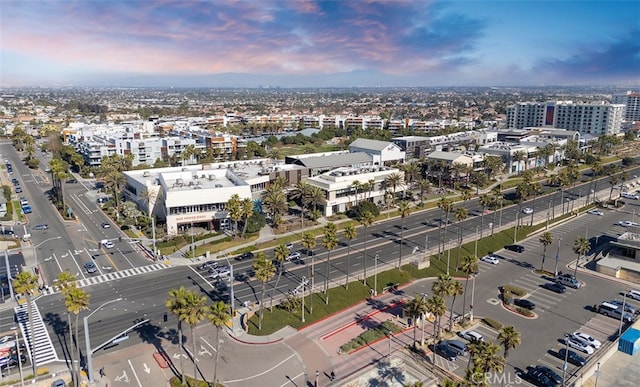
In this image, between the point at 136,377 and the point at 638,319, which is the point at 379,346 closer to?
the point at 136,377

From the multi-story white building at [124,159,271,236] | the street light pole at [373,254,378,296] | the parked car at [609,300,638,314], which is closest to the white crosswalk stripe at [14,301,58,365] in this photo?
the multi-story white building at [124,159,271,236]

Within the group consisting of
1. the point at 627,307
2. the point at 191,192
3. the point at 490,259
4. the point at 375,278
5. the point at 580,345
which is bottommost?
the point at 580,345

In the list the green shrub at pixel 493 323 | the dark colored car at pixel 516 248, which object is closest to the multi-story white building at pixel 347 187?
the dark colored car at pixel 516 248

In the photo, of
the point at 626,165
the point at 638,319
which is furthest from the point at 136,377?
the point at 626,165

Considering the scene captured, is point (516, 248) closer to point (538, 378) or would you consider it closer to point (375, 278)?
point (375, 278)

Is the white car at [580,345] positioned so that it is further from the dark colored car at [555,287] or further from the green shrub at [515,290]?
the dark colored car at [555,287]

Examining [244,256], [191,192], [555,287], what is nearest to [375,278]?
[244,256]
